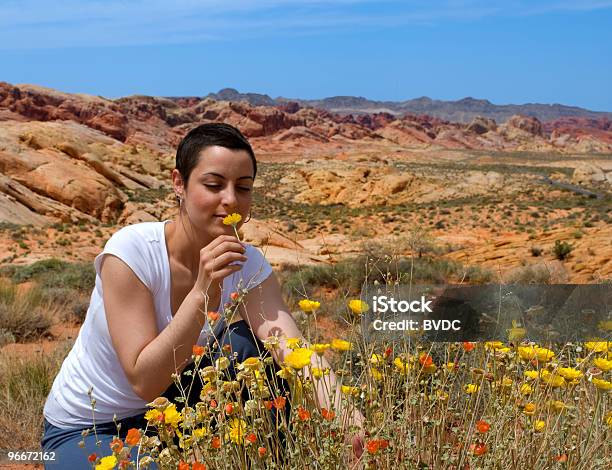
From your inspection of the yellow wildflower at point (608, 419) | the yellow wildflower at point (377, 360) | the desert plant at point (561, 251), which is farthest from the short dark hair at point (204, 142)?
the desert plant at point (561, 251)

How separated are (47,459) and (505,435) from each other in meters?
1.75

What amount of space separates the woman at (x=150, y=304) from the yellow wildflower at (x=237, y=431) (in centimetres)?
56

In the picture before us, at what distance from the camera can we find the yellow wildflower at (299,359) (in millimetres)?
1466

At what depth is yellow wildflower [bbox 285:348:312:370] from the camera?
147 centimetres

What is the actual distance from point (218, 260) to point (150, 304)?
533 millimetres

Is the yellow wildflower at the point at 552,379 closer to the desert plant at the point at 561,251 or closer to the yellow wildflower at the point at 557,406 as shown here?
the yellow wildflower at the point at 557,406

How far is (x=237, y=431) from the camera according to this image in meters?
1.52

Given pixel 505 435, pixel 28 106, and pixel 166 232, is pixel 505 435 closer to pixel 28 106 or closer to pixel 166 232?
pixel 166 232

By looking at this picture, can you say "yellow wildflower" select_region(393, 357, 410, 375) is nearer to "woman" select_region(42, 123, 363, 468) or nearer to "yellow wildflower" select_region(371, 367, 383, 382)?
"yellow wildflower" select_region(371, 367, 383, 382)

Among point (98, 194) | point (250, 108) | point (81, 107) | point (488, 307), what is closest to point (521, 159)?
point (250, 108)

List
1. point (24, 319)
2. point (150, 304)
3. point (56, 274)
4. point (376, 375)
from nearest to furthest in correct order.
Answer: point (376, 375), point (150, 304), point (24, 319), point (56, 274)

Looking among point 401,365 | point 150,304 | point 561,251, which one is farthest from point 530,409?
point 561,251

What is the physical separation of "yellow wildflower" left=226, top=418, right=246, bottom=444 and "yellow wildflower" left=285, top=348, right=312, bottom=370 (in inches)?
7.3

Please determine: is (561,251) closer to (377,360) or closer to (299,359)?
(377,360)
